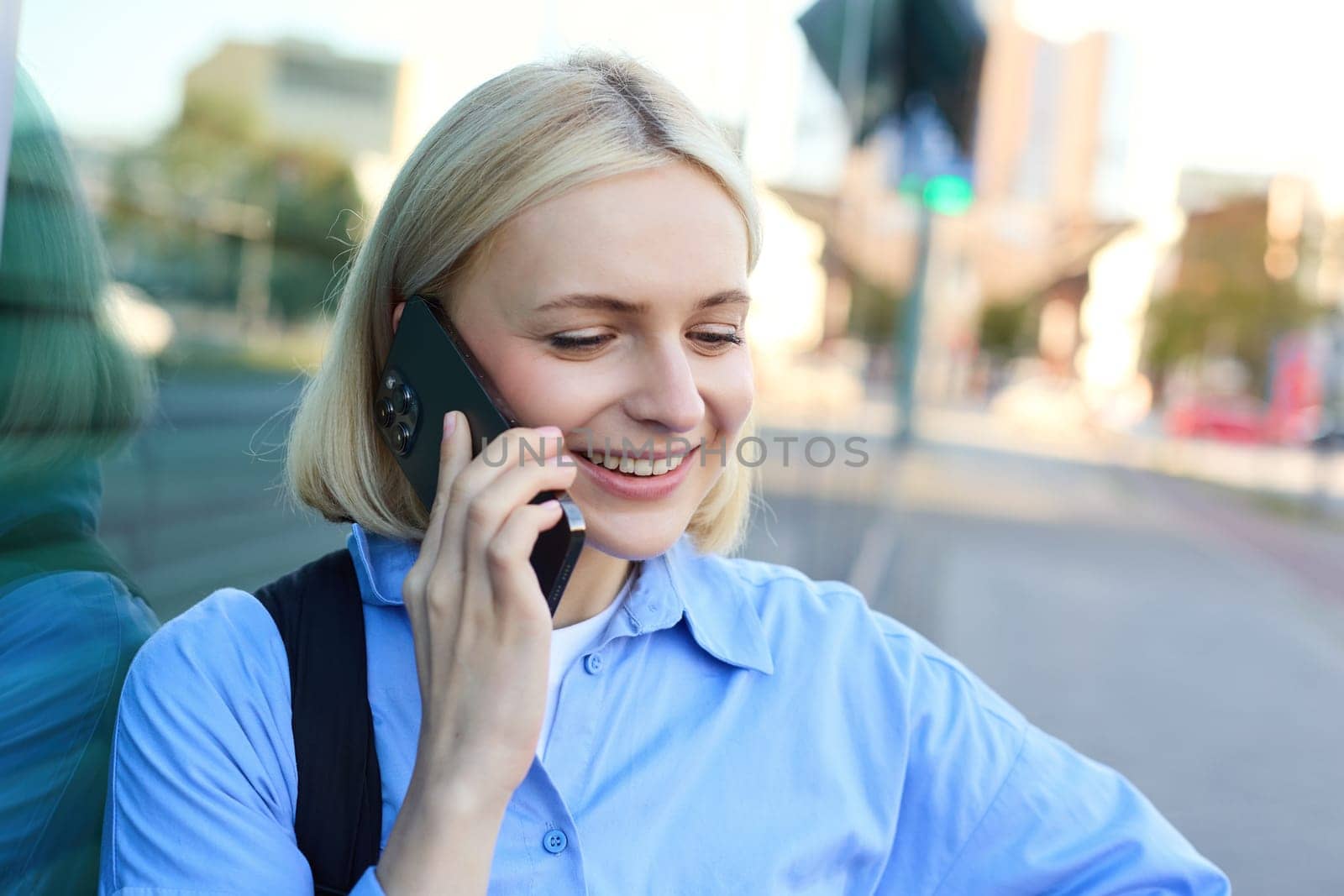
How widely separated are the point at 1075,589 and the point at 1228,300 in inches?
747

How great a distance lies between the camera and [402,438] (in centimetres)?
170

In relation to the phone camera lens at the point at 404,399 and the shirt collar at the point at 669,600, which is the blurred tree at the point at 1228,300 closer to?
the shirt collar at the point at 669,600

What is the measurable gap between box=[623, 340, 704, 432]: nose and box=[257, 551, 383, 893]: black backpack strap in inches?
17.9

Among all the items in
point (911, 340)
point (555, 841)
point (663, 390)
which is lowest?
point (555, 841)

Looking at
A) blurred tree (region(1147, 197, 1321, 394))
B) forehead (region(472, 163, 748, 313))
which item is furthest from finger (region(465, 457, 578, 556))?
blurred tree (region(1147, 197, 1321, 394))

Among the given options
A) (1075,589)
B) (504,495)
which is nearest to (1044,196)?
(1075,589)

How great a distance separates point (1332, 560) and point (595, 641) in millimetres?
14416

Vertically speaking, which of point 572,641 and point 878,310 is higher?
point 878,310

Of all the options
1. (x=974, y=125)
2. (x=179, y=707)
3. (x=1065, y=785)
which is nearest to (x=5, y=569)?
(x=179, y=707)

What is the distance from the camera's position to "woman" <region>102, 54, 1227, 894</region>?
1.33 m

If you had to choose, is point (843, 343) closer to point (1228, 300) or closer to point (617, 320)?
point (1228, 300)

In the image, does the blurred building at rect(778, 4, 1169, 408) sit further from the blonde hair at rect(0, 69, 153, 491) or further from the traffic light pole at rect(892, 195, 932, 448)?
the blonde hair at rect(0, 69, 153, 491)

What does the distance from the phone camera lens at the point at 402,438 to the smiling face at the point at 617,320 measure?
0.53ft

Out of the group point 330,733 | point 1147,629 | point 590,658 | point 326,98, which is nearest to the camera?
point 330,733
